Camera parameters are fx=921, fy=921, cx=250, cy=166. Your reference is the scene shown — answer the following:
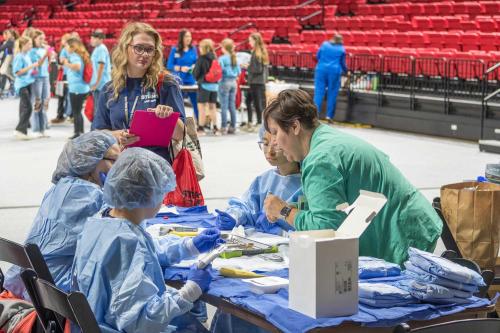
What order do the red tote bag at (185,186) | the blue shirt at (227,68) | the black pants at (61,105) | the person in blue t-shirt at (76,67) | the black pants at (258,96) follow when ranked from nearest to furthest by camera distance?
the red tote bag at (185,186)
the person in blue t-shirt at (76,67)
the blue shirt at (227,68)
the black pants at (258,96)
the black pants at (61,105)

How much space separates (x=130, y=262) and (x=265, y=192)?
4.83 feet

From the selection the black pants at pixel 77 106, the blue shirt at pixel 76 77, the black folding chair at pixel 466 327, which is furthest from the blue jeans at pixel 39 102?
the black folding chair at pixel 466 327

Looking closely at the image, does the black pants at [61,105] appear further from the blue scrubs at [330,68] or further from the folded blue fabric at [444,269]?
the folded blue fabric at [444,269]

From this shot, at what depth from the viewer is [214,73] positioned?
45.0 ft

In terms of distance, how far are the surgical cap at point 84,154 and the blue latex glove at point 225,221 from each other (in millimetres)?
708

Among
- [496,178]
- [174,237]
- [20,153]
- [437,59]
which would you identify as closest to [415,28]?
[437,59]

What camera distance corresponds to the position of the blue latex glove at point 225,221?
4285 mm

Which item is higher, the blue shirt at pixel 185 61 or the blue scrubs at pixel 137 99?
the blue scrubs at pixel 137 99

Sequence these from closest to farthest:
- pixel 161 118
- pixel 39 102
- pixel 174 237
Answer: pixel 174 237 → pixel 161 118 → pixel 39 102

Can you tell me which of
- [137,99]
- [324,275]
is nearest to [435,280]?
[324,275]

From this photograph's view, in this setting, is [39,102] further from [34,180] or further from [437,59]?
[437,59]

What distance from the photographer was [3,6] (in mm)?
33969

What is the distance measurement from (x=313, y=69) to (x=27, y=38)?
5.93 meters

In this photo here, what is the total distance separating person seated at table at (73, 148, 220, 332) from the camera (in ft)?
9.86
